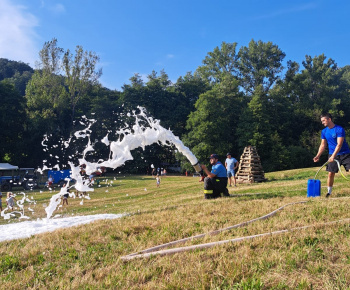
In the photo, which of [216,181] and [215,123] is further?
[215,123]

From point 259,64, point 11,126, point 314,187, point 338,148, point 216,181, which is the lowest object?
point 314,187

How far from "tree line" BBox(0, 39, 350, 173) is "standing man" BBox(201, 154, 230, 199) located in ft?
118

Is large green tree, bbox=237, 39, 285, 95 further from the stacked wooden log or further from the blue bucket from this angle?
the blue bucket

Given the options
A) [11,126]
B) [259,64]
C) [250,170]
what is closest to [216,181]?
[250,170]

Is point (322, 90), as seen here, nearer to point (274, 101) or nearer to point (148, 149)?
point (274, 101)

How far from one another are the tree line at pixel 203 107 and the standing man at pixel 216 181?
118 feet

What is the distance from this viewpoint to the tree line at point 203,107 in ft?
161

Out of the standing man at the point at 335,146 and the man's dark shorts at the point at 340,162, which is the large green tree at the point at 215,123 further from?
the man's dark shorts at the point at 340,162

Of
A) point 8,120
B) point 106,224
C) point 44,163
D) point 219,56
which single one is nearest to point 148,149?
point 44,163

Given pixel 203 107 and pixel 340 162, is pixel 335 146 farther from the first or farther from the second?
pixel 203 107

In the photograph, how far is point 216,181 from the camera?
10453 mm

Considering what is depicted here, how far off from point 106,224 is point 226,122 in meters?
45.9

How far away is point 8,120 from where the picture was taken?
49.6 meters

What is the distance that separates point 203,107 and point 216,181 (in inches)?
1602
